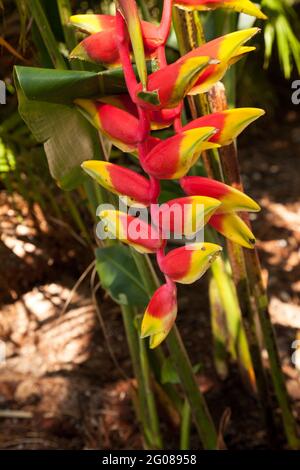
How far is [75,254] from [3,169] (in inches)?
18.1

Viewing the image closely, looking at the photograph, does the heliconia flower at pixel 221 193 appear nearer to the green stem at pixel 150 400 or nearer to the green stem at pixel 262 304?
the green stem at pixel 262 304

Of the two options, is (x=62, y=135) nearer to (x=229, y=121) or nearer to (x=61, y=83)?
(x=61, y=83)

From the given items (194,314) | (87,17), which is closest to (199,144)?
(87,17)

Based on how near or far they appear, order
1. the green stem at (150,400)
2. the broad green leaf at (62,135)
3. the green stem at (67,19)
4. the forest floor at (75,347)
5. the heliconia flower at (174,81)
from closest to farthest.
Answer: the heliconia flower at (174,81), the broad green leaf at (62,135), the green stem at (67,19), the green stem at (150,400), the forest floor at (75,347)

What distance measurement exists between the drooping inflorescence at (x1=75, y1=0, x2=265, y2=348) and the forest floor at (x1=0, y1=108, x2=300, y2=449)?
1.67 ft

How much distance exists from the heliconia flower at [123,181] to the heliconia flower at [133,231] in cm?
2

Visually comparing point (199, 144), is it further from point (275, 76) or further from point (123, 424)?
point (275, 76)

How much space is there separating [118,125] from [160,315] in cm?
14

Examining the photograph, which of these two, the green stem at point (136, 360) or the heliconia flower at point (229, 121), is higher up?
the heliconia flower at point (229, 121)

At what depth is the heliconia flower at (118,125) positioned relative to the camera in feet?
1.62

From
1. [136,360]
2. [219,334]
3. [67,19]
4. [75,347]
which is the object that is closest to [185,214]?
[67,19]

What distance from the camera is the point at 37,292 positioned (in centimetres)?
142

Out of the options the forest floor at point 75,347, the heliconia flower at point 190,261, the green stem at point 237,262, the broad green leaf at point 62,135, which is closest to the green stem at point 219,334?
the forest floor at point 75,347

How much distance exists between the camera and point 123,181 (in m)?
0.50
